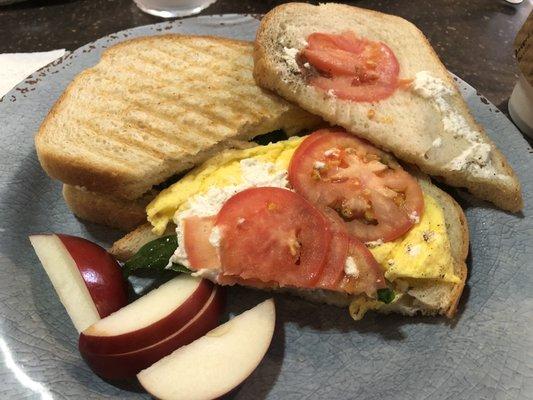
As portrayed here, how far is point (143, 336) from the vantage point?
70.4 inches

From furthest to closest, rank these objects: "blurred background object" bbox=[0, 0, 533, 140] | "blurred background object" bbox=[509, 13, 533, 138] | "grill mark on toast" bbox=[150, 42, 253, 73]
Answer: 1. "blurred background object" bbox=[0, 0, 533, 140]
2. "blurred background object" bbox=[509, 13, 533, 138]
3. "grill mark on toast" bbox=[150, 42, 253, 73]

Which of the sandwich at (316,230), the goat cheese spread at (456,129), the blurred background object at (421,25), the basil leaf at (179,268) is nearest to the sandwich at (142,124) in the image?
the sandwich at (316,230)

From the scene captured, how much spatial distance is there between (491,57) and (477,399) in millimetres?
2554

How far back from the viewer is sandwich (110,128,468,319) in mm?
1934

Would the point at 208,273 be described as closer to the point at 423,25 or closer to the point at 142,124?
the point at 142,124

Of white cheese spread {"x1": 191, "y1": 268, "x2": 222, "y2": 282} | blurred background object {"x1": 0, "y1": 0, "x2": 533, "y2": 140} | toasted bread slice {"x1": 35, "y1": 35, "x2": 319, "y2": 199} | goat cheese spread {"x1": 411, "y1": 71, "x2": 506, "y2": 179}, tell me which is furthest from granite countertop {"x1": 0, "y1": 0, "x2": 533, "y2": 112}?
white cheese spread {"x1": 191, "y1": 268, "x2": 222, "y2": 282}

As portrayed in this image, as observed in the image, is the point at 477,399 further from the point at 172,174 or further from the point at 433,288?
the point at 172,174

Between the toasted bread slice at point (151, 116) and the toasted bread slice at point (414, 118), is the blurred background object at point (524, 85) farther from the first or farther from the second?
the toasted bread slice at point (151, 116)

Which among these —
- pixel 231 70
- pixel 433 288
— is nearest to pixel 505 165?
pixel 433 288

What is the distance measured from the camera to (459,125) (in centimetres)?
234

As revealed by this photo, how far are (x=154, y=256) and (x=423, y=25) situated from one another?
110 inches

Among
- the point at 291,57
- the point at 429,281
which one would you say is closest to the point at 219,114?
the point at 291,57

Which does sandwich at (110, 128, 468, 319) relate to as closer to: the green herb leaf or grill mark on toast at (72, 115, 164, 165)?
the green herb leaf

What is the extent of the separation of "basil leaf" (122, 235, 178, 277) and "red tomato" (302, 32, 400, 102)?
2.97 feet
